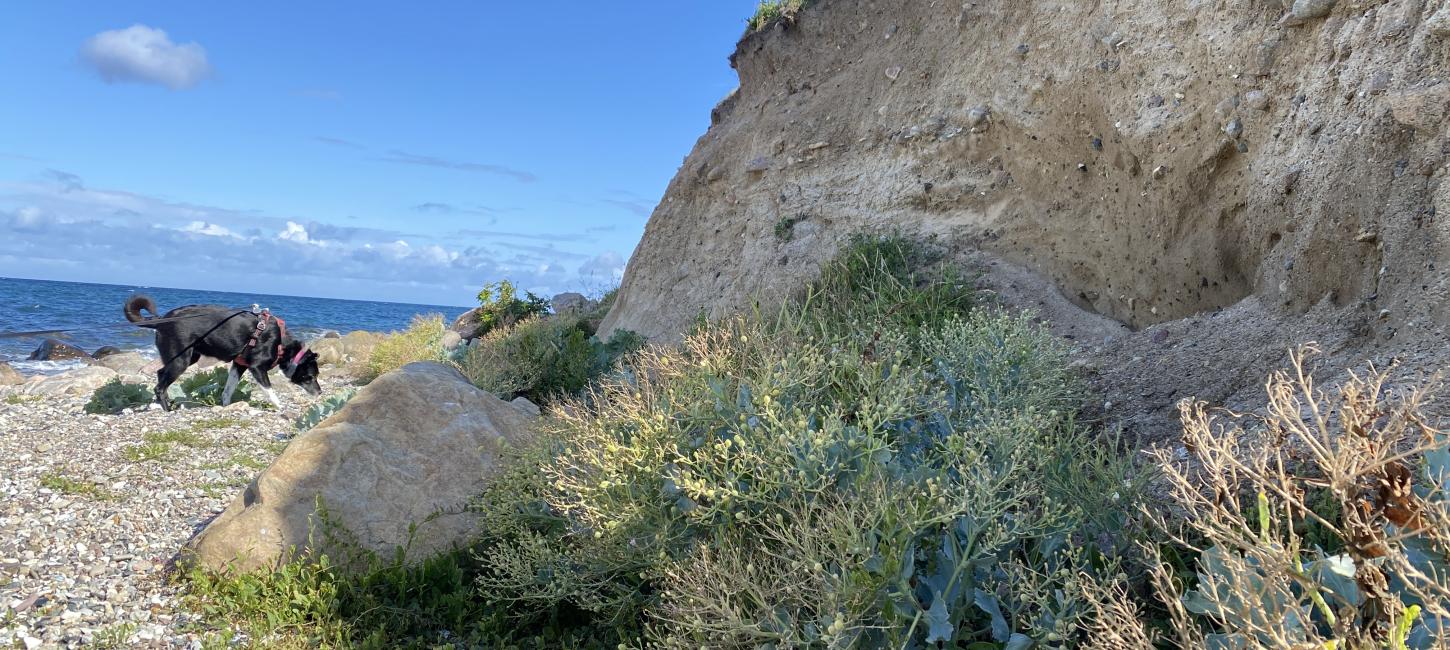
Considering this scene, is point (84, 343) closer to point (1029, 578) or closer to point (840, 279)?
point (840, 279)

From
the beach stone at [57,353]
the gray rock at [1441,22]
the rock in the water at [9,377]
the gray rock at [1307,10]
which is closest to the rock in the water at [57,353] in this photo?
the beach stone at [57,353]

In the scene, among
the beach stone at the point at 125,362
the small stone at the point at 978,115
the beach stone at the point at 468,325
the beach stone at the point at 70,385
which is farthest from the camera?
the beach stone at the point at 468,325

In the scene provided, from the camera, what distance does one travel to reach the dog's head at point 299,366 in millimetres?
10789

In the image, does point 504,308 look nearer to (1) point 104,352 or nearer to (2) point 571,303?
(2) point 571,303

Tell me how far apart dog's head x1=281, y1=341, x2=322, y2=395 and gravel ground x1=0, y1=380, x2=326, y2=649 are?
145cm

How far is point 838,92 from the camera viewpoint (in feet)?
36.7

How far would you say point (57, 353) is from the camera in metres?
21.5

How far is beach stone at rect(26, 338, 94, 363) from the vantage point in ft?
70.0

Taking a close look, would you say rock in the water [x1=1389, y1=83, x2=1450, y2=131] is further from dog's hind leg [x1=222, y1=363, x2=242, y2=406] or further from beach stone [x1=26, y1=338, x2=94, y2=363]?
beach stone [x1=26, y1=338, x2=94, y2=363]

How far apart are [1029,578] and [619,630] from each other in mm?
1570

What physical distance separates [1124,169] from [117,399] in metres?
10.9

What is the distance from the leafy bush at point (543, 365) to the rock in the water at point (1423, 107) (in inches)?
250

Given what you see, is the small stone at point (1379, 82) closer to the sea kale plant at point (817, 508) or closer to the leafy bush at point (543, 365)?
the sea kale plant at point (817, 508)

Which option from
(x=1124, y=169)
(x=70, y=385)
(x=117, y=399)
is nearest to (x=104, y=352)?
(x=70, y=385)
